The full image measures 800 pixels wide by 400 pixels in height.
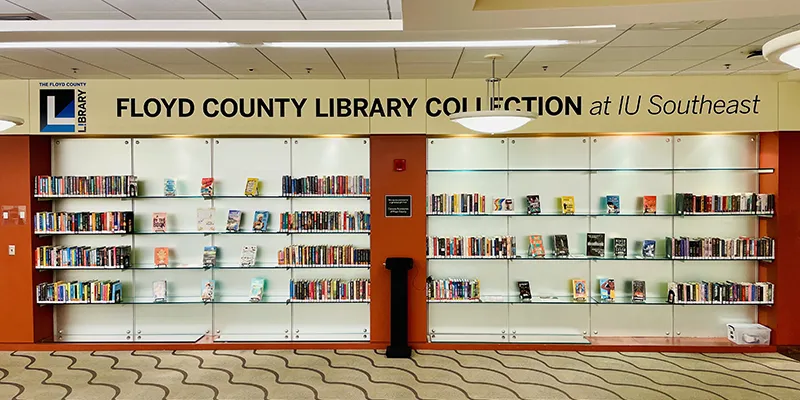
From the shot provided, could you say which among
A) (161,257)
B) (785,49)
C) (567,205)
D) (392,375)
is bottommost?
(392,375)

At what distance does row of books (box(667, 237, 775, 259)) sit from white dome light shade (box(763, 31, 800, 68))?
14.0ft

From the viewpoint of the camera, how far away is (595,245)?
6.85 metres

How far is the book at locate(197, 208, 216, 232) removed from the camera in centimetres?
692

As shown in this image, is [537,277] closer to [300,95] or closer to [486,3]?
[300,95]

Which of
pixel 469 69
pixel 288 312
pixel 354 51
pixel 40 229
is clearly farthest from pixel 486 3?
pixel 40 229

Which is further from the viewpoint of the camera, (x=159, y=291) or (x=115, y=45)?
(x=159, y=291)

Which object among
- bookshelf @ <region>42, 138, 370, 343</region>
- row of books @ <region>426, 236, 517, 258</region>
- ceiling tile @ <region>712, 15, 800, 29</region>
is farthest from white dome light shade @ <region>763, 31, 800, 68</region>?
bookshelf @ <region>42, 138, 370, 343</region>

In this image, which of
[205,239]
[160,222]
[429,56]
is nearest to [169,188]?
[160,222]

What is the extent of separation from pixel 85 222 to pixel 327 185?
2.88m

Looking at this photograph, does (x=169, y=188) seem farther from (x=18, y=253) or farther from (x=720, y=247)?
(x=720, y=247)

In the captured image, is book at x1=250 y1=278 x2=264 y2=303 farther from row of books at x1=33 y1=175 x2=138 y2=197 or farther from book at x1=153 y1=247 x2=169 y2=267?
row of books at x1=33 y1=175 x2=138 y2=197

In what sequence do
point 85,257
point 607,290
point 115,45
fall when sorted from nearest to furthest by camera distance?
point 115,45
point 85,257
point 607,290

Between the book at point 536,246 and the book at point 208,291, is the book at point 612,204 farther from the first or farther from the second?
the book at point 208,291

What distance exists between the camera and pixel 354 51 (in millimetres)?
5223
